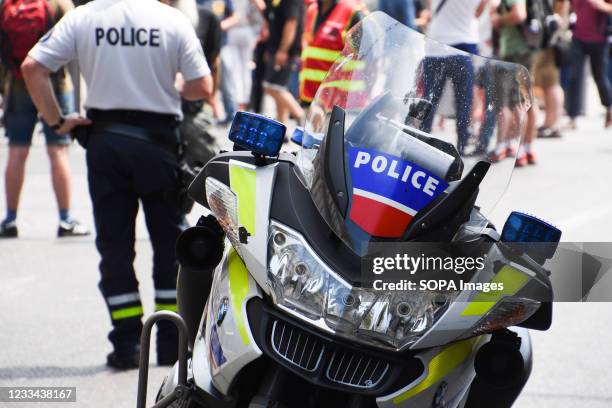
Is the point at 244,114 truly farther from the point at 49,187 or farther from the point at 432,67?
the point at 49,187

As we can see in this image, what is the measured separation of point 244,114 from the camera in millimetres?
3592

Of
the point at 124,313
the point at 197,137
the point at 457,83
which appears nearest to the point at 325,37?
the point at 197,137

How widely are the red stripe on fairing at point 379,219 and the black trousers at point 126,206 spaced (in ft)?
8.03

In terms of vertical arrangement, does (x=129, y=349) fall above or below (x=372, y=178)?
below

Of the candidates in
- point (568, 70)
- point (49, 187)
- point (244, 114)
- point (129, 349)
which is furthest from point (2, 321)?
point (568, 70)

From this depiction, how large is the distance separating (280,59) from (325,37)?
10.8ft

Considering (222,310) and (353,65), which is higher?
(353,65)

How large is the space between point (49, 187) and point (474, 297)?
837 cm

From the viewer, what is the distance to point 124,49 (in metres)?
5.57

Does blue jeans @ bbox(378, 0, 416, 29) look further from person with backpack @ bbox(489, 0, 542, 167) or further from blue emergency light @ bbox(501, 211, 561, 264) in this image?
blue emergency light @ bbox(501, 211, 561, 264)

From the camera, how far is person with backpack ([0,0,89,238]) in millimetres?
8469

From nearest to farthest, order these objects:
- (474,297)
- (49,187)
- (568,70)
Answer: (474,297), (49,187), (568,70)

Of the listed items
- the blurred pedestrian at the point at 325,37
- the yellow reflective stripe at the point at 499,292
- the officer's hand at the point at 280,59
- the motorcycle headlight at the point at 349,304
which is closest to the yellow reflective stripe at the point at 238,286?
the motorcycle headlight at the point at 349,304

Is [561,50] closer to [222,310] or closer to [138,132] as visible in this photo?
[138,132]
